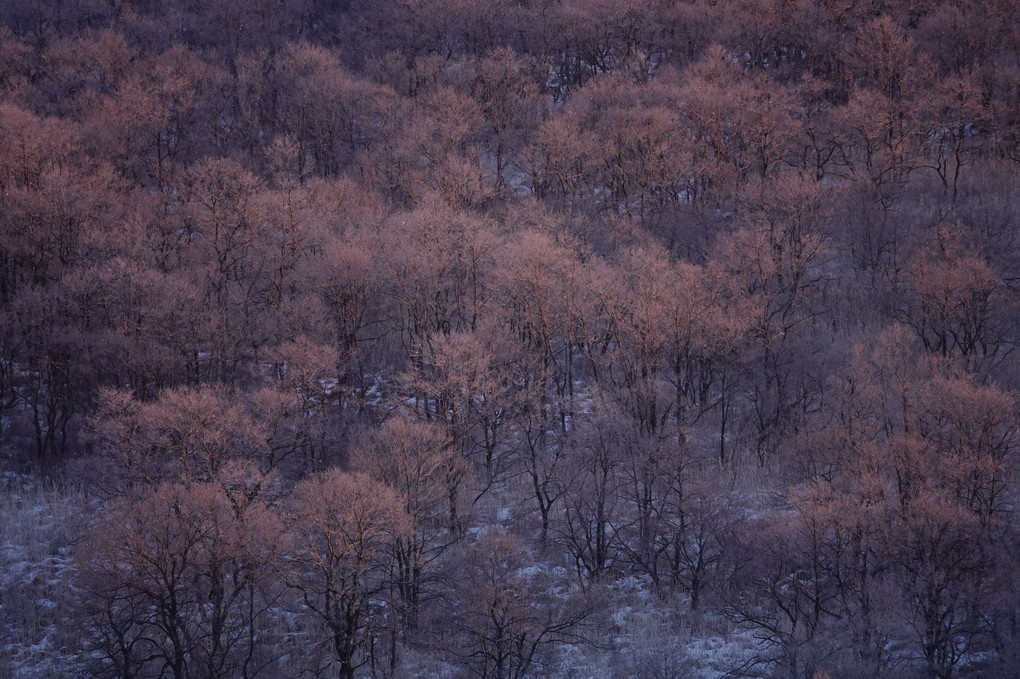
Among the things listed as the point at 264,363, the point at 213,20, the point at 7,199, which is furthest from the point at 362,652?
the point at 213,20

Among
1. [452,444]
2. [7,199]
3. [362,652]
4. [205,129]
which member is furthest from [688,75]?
[362,652]

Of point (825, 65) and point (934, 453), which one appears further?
point (825, 65)

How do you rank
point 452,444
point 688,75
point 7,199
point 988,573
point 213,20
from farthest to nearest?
1. point 213,20
2. point 688,75
3. point 7,199
4. point 452,444
5. point 988,573

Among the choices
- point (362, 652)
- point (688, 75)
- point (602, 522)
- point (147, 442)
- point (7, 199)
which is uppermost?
point (688, 75)

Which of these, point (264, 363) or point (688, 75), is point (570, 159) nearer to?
point (688, 75)

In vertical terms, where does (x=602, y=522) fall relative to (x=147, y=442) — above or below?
below

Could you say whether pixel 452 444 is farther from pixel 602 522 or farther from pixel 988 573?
pixel 988 573

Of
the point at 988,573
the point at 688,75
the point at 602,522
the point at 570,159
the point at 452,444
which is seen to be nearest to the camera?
the point at 988,573
